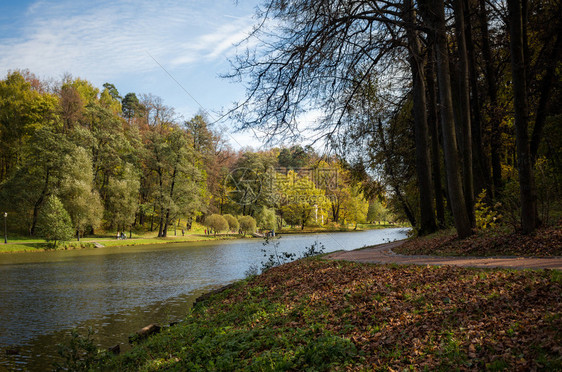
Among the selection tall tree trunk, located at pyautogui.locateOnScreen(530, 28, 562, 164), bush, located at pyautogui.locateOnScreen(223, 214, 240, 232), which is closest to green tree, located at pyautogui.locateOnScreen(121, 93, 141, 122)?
bush, located at pyautogui.locateOnScreen(223, 214, 240, 232)

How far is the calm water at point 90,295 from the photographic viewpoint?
9.59 meters

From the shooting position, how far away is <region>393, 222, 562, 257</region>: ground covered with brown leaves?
6965 millimetres

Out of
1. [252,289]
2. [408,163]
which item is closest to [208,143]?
[408,163]

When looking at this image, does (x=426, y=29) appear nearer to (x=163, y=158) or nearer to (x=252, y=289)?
(x=252, y=289)

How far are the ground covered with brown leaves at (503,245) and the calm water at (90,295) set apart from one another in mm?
7099

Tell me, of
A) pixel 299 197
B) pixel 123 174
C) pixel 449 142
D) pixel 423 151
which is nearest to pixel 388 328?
pixel 449 142

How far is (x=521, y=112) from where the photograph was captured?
298 inches

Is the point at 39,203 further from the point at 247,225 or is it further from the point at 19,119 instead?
the point at 247,225

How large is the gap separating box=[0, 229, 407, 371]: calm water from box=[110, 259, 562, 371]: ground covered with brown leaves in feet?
11.4

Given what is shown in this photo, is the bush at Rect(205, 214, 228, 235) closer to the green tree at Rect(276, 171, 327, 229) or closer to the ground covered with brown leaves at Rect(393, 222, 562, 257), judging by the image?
the green tree at Rect(276, 171, 327, 229)

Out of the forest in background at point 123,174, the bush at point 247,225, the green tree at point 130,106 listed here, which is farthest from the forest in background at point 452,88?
the green tree at point 130,106

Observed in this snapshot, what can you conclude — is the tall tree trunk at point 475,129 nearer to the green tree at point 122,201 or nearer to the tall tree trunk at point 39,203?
the green tree at point 122,201

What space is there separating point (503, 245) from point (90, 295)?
1385cm

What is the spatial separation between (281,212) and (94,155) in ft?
110
